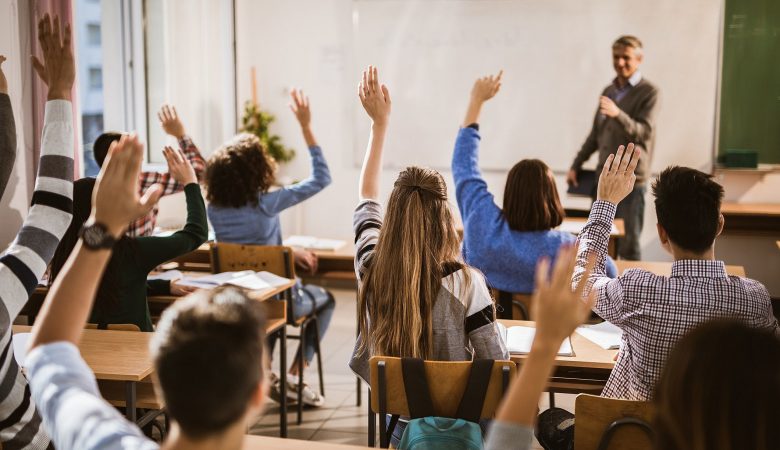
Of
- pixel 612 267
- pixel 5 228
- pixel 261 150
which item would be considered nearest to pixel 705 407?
pixel 612 267

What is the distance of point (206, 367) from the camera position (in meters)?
0.95

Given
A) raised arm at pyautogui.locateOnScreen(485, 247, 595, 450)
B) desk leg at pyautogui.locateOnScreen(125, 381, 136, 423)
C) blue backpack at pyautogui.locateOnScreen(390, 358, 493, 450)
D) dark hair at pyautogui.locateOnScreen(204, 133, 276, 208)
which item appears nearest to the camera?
raised arm at pyautogui.locateOnScreen(485, 247, 595, 450)

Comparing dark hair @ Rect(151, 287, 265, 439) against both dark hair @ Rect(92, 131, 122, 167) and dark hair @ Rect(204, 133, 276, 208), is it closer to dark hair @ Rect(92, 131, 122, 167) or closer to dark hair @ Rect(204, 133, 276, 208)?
dark hair @ Rect(92, 131, 122, 167)

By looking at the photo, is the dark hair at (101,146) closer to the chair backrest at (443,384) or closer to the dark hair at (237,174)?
the dark hair at (237,174)

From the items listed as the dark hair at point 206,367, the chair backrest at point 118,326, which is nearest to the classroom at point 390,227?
the dark hair at point 206,367

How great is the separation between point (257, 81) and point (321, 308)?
136 inches

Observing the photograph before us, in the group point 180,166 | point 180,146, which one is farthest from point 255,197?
point 180,166

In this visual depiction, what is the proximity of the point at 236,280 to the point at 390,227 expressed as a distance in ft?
4.71

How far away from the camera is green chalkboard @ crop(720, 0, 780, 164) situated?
5.69 metres

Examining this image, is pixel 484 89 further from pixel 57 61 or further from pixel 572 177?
pixel 572 177

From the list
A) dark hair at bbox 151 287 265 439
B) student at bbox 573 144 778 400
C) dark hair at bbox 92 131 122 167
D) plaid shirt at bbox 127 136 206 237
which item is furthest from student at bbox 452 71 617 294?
dark hair at bbox 151 287 265 439

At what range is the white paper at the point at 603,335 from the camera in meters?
2.45

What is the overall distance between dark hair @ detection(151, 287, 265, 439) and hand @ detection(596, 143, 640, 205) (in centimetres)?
123

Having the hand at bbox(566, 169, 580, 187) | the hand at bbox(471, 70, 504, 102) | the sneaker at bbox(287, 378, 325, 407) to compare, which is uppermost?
the hand at bbox(471, 70, 504, 102)
